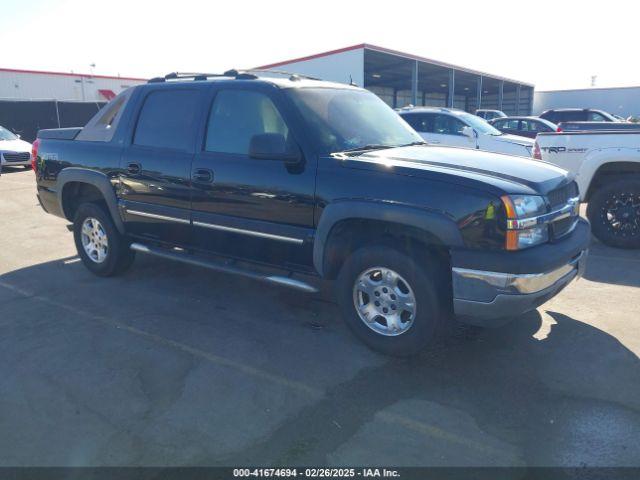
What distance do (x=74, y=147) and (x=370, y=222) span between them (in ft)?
12.0

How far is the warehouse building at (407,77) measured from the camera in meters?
25.4

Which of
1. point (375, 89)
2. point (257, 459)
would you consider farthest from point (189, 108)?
point (375, 89)

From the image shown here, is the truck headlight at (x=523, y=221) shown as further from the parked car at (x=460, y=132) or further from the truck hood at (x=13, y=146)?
the truck hood at (x=13, y=146)

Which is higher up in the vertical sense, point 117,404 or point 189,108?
point 189,108

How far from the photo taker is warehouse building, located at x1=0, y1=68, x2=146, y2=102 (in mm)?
32281

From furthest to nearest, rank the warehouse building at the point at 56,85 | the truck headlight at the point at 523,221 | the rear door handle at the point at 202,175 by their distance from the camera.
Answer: the warehouse building at the point at 56,85 < the rear door handle at the point at 202,175 < the truck headlight at the point at 523,221

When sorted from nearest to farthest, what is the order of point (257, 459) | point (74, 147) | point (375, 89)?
point (257, 459)
point (74, 147)
point (375, 89)

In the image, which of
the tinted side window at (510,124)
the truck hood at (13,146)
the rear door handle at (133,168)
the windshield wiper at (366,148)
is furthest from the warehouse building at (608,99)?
the rear door handle at (133,168)

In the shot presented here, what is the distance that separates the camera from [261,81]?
433 centimetres

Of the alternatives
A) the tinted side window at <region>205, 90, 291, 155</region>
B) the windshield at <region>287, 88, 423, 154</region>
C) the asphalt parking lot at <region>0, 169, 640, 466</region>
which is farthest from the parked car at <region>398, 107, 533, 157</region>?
the tinted side window at <region>205, 90, 291, 155</region>

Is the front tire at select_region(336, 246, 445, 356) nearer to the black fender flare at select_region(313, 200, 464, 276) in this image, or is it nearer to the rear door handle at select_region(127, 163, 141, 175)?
the black fender flare at select_region(313, 200, 464, 276)

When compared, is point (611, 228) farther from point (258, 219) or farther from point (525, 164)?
point (258, 219)

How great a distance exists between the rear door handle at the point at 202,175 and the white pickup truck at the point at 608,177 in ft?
15.7

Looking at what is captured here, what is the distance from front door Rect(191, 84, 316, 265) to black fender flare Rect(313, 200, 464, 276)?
0.52 feet
